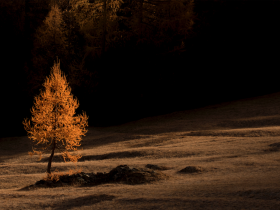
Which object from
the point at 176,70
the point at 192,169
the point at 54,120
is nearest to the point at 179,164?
the point at 192,169

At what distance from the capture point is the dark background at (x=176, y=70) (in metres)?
26.6

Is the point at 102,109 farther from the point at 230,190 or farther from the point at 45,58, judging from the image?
the point at 230,190

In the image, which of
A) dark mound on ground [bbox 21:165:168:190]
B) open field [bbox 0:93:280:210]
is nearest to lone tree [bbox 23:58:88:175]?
dark mound on ground [bbox 21:165:168:190]

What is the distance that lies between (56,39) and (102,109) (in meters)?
6.56

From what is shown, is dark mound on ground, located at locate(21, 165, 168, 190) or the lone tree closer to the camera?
dark mound on ground, located at locate(21, 165, 168, 190)

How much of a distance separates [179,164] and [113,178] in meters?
→ 2.68

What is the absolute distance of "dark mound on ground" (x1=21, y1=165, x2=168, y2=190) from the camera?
9336mm

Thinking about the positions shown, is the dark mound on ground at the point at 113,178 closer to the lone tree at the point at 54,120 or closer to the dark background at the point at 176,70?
the lone tree at the point at 54,120

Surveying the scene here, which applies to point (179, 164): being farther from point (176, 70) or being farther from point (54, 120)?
point (176, 70)

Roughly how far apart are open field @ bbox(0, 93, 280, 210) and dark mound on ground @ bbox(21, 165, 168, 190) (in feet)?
1.07

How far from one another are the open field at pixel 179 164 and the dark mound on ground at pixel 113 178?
326mm

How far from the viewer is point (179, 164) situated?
11438 mm

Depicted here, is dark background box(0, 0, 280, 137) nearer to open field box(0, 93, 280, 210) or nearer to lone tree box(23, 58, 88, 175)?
open field box(0, 93, 280, 210)

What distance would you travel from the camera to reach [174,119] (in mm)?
24125
